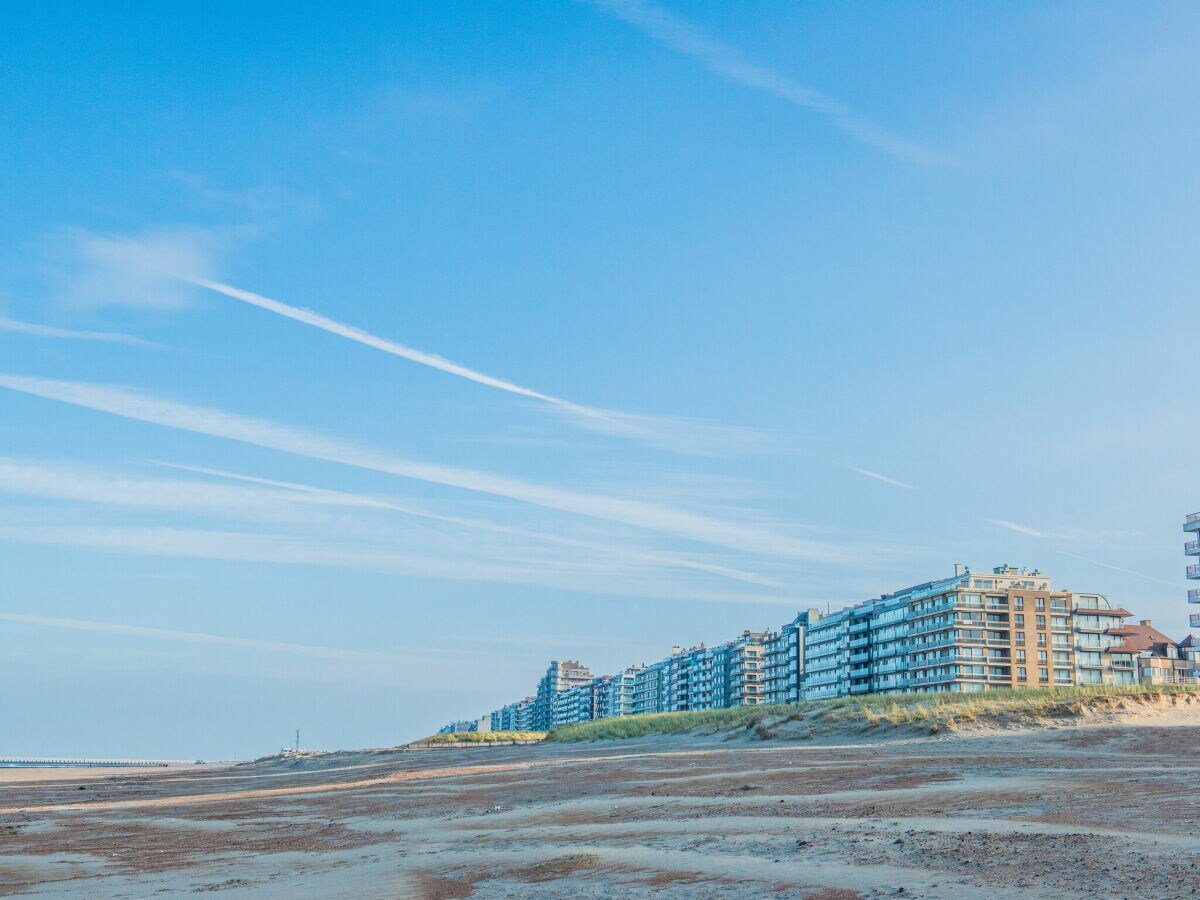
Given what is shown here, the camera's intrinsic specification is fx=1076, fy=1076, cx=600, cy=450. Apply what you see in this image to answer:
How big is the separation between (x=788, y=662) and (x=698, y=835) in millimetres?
179521

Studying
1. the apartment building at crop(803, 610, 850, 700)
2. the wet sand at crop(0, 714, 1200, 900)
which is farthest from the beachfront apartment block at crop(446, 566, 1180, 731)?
the wet sand at crop(0, 714, 1200, 900)

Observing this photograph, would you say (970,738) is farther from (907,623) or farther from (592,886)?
(907,623)

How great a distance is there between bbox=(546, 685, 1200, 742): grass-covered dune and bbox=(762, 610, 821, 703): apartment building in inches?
5057

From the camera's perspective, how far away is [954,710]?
4412cm

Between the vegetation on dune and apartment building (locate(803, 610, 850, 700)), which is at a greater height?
apartment building (locate(803, 610, 850, 700))

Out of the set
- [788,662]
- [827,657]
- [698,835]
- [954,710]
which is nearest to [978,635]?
[827,657]

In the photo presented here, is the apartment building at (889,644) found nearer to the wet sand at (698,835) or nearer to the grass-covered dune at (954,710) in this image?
the grass-covered dune at (954,710)

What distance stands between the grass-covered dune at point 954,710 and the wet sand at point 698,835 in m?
7.59

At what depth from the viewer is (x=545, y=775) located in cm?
3522

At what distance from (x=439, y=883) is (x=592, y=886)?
240cm

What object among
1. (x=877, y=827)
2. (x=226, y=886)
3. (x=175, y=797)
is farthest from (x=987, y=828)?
(x=175, y=797)

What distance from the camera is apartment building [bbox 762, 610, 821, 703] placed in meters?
184

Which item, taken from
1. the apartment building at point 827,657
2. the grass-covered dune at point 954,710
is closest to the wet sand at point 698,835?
the grass-covered dune at point 954,710

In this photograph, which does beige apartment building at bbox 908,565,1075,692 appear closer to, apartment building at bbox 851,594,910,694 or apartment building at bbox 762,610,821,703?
apartment building at bbox 851,594,910,694
